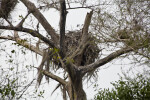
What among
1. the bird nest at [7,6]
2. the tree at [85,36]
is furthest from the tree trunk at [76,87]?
the bird nest at [7,6]

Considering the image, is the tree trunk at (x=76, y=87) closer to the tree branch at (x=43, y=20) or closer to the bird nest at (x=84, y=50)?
the bird nest at (x=84, y=50)

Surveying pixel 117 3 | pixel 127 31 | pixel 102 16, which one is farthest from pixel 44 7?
pixel 127 31

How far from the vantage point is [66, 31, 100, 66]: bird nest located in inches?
317

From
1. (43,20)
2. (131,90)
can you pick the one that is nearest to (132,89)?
(131,90)

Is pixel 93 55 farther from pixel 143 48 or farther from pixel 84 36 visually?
pixel 143 48

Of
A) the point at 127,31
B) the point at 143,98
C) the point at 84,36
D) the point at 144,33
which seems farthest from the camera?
the point at 84,36

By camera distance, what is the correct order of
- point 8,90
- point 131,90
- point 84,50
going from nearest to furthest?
point 8,90 < point 131,90 < point 84,50

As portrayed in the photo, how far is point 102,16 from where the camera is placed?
6.57 metres

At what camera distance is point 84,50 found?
7984 millimetres

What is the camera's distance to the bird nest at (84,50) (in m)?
8.05

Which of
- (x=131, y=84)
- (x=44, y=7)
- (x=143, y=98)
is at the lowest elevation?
(x=143, y=98)

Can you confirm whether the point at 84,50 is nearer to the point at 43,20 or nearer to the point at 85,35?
the point at 85,35

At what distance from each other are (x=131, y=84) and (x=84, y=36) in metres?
2.32

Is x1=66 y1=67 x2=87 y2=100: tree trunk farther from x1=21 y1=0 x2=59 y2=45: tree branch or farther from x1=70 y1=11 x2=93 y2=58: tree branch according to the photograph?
x1=21 y1=0 x2=59 y2=45: tree branch
